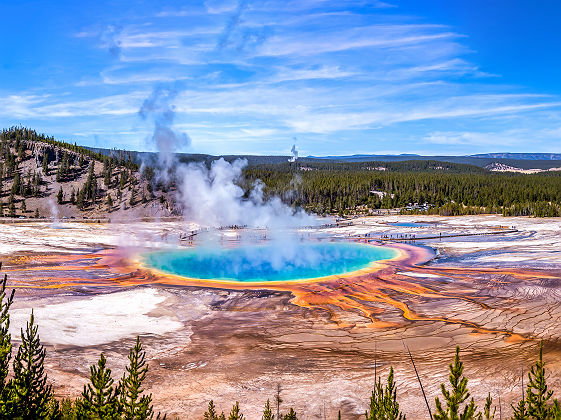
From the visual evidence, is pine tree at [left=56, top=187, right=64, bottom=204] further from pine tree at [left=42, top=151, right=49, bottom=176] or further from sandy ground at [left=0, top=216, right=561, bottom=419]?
A: sandy ground at [left=0, top=216, right=561, bottom=419]

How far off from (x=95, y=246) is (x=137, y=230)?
45.7 feet

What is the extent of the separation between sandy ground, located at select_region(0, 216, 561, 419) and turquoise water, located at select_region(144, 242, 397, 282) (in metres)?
4.27

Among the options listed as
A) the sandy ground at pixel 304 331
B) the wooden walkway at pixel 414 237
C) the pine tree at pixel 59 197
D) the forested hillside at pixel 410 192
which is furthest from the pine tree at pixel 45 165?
the wooden walkway at pixel 414 237

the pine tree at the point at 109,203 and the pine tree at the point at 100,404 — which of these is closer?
the pine tree at the point at 100,404

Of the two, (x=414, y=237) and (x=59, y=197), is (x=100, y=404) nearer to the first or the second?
(x=414, y=237)

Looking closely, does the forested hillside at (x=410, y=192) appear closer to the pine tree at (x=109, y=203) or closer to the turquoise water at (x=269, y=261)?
the pine tree at (x=109, y=203)

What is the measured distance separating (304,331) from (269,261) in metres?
18.4

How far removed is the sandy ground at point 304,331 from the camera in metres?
13.4

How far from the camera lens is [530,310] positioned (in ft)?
68.6

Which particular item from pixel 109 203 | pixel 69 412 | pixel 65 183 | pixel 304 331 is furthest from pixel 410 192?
pixel 69 412

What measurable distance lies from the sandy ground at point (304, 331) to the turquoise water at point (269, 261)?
4274 mm

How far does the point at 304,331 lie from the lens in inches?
730

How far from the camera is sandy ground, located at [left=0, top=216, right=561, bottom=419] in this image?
13.4m

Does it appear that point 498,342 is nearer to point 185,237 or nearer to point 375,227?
point 185,237
